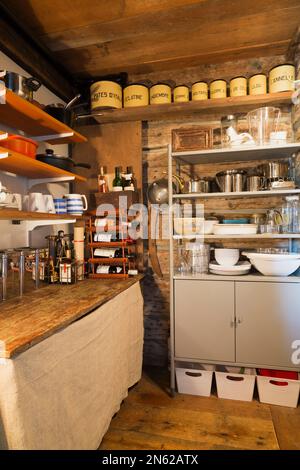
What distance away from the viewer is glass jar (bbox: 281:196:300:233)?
1.87 meters

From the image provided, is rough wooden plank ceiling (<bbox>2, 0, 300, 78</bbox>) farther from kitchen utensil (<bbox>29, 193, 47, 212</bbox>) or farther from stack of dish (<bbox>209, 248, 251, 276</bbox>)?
stack of dish (<bbox>209, 248, 251, 276</bbox>)

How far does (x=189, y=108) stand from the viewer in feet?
7.01

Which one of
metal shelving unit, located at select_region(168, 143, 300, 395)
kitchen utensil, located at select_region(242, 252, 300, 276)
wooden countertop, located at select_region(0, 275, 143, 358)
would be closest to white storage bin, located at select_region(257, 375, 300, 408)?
metal shelving unit, located at select_region(168, 143, 300, 395)

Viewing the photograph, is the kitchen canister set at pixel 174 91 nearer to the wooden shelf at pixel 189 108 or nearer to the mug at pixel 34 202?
the wooden shelf at pixel 189 108

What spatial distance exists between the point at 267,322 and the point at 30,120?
1.88 m

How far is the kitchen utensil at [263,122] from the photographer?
1.94 meters

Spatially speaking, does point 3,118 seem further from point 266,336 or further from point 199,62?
point 266,336

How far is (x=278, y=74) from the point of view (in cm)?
196

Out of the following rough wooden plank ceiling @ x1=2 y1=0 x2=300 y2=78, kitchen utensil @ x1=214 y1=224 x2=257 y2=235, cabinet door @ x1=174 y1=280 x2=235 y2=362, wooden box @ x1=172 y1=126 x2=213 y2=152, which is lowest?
cabinet door @ x1=174 y1=280 x2=235 y2=362

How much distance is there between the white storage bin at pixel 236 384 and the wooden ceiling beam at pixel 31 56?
237 cm

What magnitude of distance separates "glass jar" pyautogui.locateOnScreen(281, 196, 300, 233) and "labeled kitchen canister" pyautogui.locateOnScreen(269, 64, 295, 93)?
0.76m

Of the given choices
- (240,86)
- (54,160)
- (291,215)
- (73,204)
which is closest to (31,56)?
(54,160)

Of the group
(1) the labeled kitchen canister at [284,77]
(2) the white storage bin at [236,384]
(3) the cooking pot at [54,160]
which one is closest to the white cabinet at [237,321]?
(2) the white storage bin at [236,384]
